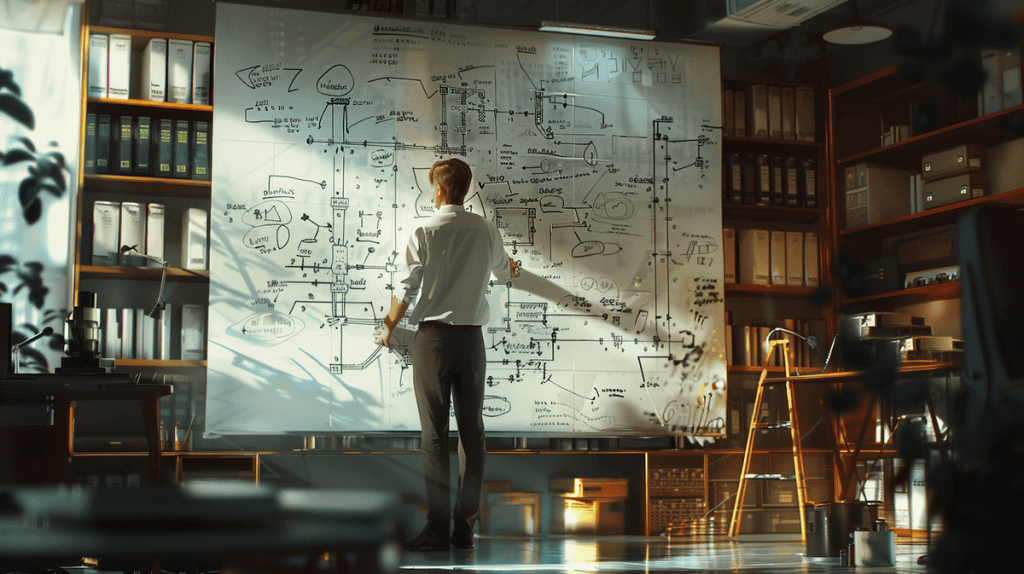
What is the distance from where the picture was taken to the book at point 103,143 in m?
3.93

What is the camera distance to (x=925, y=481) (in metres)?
0.76

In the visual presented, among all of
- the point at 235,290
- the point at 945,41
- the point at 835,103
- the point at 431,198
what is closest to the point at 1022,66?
the point at 835,103

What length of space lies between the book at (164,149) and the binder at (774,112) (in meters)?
2.86

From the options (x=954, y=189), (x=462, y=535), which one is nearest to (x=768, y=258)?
(x=954, y=189)

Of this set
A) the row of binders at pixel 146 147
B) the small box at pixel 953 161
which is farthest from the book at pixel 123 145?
the small box at pixel 953 161

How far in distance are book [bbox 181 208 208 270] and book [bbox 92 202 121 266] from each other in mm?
263

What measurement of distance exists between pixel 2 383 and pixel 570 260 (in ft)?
8.22

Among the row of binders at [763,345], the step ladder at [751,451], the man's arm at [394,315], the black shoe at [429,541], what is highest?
the man's arm at [394,315]

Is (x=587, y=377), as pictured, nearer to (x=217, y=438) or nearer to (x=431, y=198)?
(x=431, y=198)

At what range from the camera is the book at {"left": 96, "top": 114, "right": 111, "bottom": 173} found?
155 inches

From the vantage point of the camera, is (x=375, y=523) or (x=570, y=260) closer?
(x=375, y=523)

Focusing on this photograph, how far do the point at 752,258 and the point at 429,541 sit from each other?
235 cm

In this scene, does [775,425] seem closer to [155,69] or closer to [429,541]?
[429,541]

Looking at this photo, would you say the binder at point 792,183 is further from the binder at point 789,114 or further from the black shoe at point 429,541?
the black shoe at point 429,541
